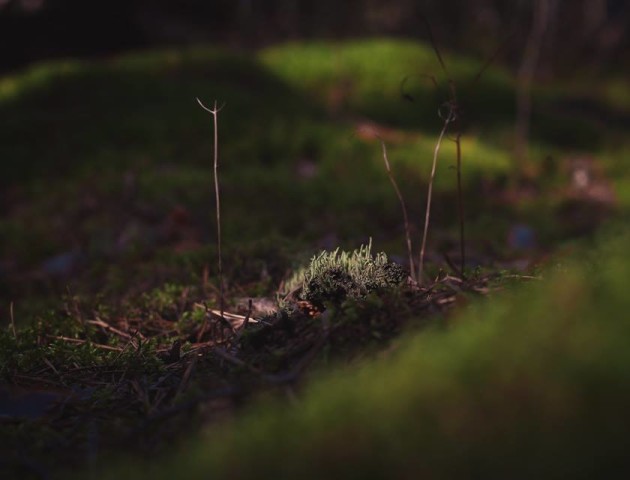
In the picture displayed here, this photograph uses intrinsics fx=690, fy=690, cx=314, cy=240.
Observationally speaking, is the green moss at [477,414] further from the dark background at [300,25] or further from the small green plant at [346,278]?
the dark background at [300,25]

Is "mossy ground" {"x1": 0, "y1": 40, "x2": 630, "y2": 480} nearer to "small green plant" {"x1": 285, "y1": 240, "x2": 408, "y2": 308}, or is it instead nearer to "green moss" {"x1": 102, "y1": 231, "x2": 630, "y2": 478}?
"green moss" {"x1": 102, "y1": 231, "x2": 630, "y2": 478}

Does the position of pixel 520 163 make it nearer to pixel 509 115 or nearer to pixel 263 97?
pixel 509 115

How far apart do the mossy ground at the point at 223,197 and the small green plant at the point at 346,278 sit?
23cm

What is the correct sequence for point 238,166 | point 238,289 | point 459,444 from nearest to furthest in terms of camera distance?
point 459,444, point 238,289, point 238,166

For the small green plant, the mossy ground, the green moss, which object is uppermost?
the green moss

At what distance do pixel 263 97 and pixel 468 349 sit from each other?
932cm

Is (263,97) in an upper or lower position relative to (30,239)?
upper

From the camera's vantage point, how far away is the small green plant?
2764 millimetres

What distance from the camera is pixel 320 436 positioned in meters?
1.48

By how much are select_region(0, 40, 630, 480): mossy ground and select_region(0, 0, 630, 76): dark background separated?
2205 millimetres

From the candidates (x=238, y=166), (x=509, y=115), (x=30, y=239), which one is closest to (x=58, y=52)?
(x=238, y=166)

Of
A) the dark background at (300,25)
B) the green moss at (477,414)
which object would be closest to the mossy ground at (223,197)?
the green moss at (477,414)

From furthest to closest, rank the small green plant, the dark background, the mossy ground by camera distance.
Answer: the dark background → the small green plant → the mossy ground

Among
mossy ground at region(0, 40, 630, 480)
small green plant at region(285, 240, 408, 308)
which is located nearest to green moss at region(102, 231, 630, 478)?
mossy ground at region(0, 40, 630, 480)
